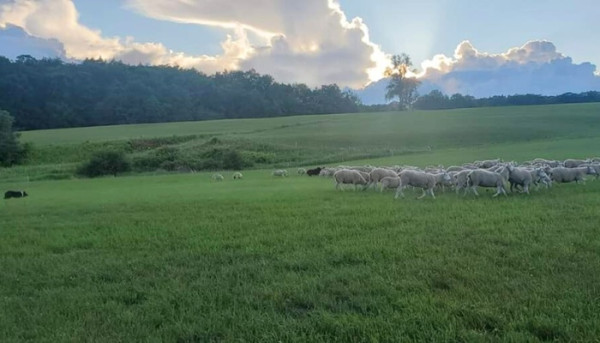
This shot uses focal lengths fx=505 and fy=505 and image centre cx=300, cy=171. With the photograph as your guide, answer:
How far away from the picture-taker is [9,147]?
6494 cm

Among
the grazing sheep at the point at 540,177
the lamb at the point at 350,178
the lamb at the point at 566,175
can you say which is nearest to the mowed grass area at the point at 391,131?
the lamb at the point at 350,178

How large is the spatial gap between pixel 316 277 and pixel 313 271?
16.5 inches

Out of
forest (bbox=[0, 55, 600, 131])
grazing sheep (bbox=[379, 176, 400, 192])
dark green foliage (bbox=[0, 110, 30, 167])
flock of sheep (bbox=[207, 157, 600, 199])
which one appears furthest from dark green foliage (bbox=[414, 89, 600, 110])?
grazing sheep (bbox=[379, 176, 400, 192])

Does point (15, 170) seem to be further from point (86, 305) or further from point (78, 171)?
point (86, 305)

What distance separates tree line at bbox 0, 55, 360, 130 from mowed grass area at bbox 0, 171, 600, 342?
112127mm

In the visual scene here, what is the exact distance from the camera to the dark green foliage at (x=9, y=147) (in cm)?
6469

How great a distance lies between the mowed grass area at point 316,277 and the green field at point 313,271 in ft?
0.09

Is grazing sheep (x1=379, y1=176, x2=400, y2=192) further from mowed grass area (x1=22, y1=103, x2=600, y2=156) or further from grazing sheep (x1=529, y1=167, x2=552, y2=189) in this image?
mowed grass area (x1=22, y1=103, x2=600, y2=156)

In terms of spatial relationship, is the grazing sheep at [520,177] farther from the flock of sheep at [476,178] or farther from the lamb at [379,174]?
the lamb at [379,174]

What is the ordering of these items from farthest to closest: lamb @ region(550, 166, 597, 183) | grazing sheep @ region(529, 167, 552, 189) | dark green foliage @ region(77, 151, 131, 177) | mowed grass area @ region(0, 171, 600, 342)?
dark green foliage @ region(77, 151, 131, 177)
lamb @ region(550, 166, 597, 183)
grazing sheep @ region(529, 167, 552, 189)
mowed grass area @ region(0, 171, 600, 342)

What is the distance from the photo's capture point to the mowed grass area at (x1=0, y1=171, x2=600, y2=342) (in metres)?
6.10

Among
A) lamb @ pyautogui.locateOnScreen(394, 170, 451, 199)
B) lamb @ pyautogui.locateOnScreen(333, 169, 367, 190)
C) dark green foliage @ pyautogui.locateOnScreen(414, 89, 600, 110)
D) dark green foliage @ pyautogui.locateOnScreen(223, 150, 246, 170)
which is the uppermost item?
dark green foliage @ pyautogui.locateOnScreen(414, 89, 600, 110)

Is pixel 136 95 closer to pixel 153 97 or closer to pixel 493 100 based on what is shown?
pixel 153 97

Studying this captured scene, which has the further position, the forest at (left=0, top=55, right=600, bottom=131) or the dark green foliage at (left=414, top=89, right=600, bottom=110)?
the dark green foliage at (left=414, top=89, right=600, bottom=110)
